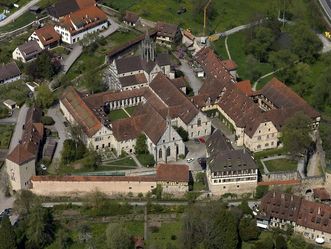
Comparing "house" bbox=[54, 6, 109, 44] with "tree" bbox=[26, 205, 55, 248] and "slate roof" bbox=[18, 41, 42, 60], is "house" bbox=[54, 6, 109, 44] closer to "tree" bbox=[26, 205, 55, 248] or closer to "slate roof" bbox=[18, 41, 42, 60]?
"slate roof" bbox=[18, 41, 42, 60]

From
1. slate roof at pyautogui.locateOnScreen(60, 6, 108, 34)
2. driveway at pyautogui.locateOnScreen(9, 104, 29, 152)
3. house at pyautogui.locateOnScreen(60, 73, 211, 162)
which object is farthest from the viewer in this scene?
slate roof at pyautogui.locateOnScreen(60, 6, 108, 34)

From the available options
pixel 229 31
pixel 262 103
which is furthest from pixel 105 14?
pixel 262 103

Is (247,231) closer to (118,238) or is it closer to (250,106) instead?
(118,238)

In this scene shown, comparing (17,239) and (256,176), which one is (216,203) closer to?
(256,176)

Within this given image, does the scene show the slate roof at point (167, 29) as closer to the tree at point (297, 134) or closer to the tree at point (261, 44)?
the tree at point (261, 44)

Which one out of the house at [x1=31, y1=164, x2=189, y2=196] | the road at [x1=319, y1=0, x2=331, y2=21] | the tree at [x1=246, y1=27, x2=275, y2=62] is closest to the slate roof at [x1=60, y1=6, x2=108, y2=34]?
the tree at [x1=246, y1=27, x2=275, y2=62]

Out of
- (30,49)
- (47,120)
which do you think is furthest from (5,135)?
(30,49)
